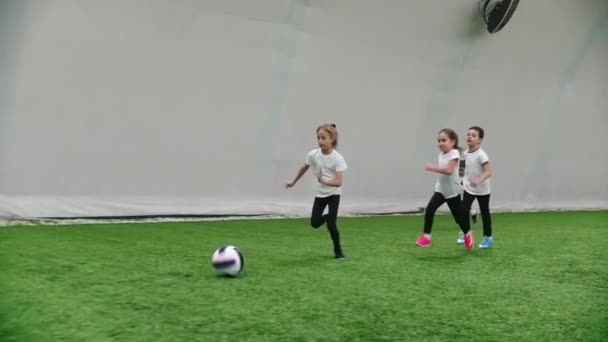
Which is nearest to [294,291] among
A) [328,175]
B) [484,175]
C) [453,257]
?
[328,175]

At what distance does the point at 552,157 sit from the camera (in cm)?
1744

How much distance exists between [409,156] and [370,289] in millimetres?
9993

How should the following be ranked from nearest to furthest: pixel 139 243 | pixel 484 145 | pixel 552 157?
pixel 139 243 < pixel 484 145 < pixel 552 157

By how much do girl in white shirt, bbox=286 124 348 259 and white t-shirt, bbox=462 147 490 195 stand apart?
81.6 inches

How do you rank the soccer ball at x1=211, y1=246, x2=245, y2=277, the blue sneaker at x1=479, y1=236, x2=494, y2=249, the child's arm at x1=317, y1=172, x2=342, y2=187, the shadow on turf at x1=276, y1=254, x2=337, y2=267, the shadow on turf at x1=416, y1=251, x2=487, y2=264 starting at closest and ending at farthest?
the soccer ball at x1=211, y1=246, x2=245, y2=277
the shadow on turf at x1=276, y1=254, x2=337, y2=267
the child's arm at x1=317, y1=172, x2=342, y2=187
the shadow on turf at x1=416, y1=251, x2=487, y2=264
the blue sneaker at x1=479, y1=236, x2=494, y2=249

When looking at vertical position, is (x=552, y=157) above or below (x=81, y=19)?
below

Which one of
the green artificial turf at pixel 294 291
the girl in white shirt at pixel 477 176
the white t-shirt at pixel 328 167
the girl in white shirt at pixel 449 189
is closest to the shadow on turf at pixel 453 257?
the green artificial turf at pixel 294 291

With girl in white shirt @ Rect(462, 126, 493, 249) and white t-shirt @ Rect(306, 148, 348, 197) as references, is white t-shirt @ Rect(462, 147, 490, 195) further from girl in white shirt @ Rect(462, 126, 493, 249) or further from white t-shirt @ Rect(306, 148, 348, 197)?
white t-shirt @ Rect(306, 148, 348, 197)

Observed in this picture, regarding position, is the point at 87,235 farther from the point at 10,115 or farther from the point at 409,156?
the point at 409,156

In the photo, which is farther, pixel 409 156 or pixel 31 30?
pixel 409 156

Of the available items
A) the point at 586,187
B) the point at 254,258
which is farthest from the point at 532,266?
the point at 586,187

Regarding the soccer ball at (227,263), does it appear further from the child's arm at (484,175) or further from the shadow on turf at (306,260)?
the child's arm at (484,175)

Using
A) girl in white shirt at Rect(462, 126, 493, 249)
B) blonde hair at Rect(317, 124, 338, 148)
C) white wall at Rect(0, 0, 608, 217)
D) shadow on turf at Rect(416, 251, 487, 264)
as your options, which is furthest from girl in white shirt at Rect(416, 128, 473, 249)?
white wall at Rect(0, 0, 608, 217)

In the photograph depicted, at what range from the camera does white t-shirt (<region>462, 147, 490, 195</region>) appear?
24.3 feet
